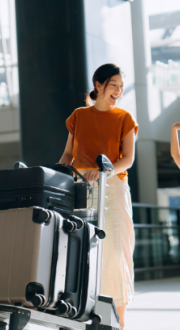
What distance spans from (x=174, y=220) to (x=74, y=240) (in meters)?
7.81

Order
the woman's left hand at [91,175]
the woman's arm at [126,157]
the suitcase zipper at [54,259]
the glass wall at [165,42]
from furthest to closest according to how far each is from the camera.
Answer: the glass wall at [165,42]
the woman's arm at [126,157]
the woman's left hand at [91,175]
the suitcase zipper at [54,259]

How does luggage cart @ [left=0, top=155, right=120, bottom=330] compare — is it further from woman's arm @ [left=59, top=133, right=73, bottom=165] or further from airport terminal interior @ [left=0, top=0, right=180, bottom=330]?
airport terminal interior @ [left=0, top=0, right=180, bottom=330]

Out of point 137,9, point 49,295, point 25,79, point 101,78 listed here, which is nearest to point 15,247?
point 49,295

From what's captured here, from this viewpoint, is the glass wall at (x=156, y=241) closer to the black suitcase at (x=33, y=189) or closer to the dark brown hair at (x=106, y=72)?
the dark brown hair at (x=106, y=72)

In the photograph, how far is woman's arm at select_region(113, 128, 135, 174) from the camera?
210cm

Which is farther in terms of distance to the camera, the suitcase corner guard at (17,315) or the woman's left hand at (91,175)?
the woman's left hand at (91,175)

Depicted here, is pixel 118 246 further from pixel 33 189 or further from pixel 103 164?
pixel 33 189

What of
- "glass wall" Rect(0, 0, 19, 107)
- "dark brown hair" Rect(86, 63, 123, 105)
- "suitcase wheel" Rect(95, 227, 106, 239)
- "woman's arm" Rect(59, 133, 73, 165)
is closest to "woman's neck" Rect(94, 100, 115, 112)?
"dark brown hair" Rect(86, 63, 123, 105)

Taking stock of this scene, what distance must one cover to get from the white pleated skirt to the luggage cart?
0.11 metres

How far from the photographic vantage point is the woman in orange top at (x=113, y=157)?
204cm

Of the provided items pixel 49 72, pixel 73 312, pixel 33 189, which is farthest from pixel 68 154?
pixel 49 72

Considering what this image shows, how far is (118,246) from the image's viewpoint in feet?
6.74

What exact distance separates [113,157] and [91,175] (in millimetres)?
245

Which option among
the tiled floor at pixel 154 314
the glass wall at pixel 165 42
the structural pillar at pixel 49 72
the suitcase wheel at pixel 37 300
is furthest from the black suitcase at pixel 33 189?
the glass wall at pixel 165 42
